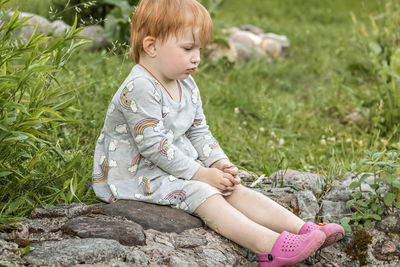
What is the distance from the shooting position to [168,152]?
3.00 meters

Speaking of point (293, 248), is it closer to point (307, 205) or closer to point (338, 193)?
point (307, 205)

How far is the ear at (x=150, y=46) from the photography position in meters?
3.03

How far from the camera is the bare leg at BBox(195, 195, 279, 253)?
279cm

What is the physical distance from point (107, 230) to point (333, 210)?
1.36 m

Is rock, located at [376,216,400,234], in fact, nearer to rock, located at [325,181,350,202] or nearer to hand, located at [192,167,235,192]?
rock, located at [325,181,350,202]

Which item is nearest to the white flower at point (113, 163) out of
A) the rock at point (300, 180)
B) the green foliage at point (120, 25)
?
the rock at point (300, 180)

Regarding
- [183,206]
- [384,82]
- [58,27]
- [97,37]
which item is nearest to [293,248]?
[183,206]

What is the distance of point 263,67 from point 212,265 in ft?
14.0

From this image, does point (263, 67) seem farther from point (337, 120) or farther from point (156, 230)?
point (156, 230)

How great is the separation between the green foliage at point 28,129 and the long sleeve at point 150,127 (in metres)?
0.29

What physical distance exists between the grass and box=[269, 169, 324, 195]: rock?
0.17 meters

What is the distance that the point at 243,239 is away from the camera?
2832 mm

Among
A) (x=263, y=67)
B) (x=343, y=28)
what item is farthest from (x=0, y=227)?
(x=343, y=28)

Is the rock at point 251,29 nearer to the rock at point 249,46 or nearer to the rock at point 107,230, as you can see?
the rock at point 249,46
